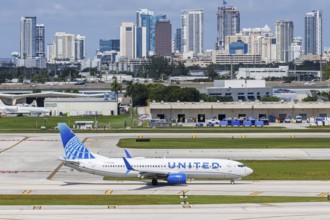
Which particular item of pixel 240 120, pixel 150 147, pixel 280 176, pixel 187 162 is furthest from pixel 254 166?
pixel 240 120

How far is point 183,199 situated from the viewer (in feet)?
230

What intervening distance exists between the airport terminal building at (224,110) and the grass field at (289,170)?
266 ft

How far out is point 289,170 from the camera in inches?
3578

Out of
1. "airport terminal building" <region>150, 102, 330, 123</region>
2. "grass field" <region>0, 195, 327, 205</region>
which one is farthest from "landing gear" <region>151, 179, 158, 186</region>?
"airport terminal building" <region>150, 102, 330, 123</region>

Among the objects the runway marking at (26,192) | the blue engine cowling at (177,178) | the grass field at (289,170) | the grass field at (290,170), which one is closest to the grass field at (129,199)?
the runway marking at (26,192)

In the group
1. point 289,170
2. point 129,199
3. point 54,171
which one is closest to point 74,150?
point 54,171

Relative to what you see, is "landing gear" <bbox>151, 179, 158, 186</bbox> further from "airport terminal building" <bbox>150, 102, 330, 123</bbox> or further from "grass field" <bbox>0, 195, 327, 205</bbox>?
"airport terminal building" <bbox>150, 102, 330, 123</bbox>

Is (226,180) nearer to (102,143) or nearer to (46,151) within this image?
(46,151)

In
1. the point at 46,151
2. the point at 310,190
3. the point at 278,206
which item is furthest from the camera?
the point at 46,151

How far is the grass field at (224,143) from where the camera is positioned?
4742 inches

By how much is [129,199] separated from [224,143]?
184ft

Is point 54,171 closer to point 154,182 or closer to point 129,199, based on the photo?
point 154,182

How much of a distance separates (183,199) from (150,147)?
49076 mm

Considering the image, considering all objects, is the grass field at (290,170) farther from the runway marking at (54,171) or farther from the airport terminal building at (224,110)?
the airport terminal building at (224,110)
